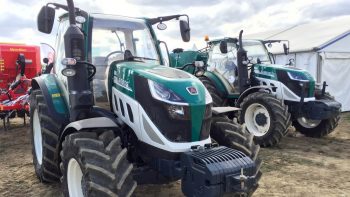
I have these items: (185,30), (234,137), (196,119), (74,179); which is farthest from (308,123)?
(74,179)

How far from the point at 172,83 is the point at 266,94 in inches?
168

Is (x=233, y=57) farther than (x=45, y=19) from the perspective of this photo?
Yes

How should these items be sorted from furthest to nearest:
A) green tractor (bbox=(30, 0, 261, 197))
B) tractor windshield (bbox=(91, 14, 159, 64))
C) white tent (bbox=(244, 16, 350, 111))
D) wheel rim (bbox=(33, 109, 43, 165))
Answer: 1. white tent (bbox=(244, 16, 350, 111))
2. wheel rim (bbox=(33, 109, 43, 165))
3. tractor windshield (bbox=(91, 14, 159, 64))
4. green tractor (bbox=(30, 0, 261, 197))

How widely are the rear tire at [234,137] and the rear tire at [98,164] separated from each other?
1167 millimetres

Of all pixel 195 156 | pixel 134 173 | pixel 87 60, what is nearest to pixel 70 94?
pixel 87 60

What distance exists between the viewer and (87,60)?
413 centimetres

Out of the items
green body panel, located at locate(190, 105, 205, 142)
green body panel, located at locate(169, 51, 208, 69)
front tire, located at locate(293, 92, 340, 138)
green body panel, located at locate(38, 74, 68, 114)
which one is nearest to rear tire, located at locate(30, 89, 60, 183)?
green body panel, located at locate(38, 74, 68, 114)

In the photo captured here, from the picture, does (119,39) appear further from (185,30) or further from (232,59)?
(232,59)

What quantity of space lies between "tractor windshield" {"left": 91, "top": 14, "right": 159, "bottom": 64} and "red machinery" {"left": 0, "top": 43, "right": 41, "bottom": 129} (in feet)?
16.4

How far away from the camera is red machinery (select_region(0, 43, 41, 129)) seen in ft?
29.0

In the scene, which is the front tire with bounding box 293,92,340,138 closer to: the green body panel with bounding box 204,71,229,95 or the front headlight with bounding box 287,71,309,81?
the front headlight with bounding box 287,71,309,81

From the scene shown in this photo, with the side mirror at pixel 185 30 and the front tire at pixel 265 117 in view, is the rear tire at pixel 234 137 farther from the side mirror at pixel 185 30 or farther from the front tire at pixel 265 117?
the front tire at pixel 265 117

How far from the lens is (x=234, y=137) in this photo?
3893 millimetres

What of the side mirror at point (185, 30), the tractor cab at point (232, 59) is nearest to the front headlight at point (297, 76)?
the tractor cab at point (232, 59)
